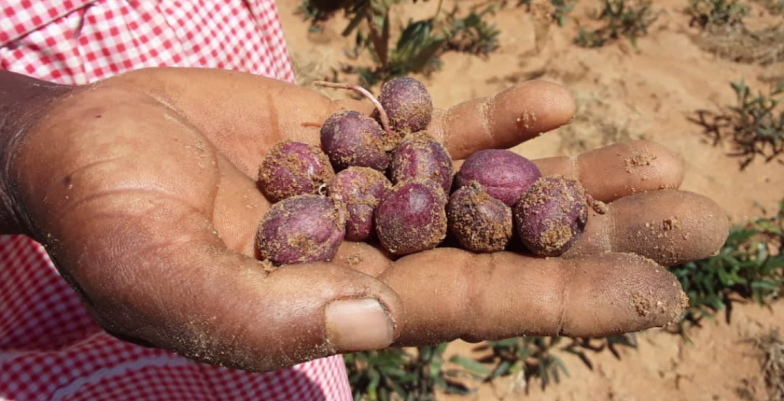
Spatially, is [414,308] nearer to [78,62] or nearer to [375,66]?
[78,62]

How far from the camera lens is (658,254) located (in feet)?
7.20

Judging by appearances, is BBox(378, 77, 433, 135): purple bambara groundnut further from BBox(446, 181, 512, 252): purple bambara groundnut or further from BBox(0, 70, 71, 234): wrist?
BBox(0, 70, 71, 234): wrist

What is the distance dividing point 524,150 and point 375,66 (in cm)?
163

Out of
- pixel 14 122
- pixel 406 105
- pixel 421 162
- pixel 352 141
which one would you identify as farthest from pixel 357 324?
pixel 406 105

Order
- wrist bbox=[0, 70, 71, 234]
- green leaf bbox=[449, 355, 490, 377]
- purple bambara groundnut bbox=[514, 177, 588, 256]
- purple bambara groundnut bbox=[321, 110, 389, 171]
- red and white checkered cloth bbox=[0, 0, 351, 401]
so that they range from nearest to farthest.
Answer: wrist bbox=[0, 70, 71, 234] < red and white checkered cloth bbox=[0, 0, 351, 401] < purple bambara groundnut bbox=[514, 177, 588, 256] < purple bambara groundnut bbox=[321, 110, 389, 171] < green leaf bbox=[449, 355, 490, 377]

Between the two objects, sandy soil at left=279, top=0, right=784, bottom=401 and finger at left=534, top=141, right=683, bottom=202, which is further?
sandy soil at left=279, top=0, right=784, bottom=401

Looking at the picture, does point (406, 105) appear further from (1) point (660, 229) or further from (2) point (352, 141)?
(1) point (660, 229)

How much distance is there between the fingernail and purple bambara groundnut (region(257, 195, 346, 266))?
514 millimetres

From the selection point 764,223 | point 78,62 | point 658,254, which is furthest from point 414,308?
point 764,223

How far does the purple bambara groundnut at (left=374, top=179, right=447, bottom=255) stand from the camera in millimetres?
2160

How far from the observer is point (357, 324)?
1.56 m

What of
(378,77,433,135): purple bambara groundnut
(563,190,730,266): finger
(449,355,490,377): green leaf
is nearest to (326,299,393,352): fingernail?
(563,190,730,266): finger

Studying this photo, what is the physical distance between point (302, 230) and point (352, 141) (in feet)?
1.95

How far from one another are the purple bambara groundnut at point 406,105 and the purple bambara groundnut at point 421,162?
0.49 ft
